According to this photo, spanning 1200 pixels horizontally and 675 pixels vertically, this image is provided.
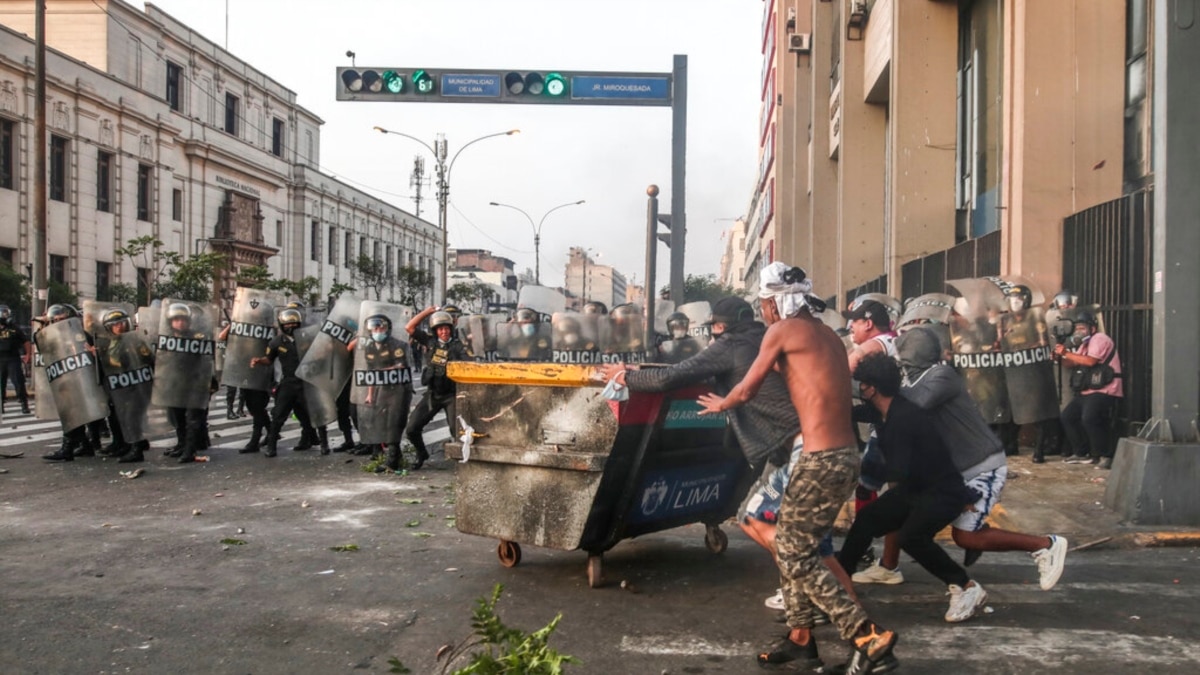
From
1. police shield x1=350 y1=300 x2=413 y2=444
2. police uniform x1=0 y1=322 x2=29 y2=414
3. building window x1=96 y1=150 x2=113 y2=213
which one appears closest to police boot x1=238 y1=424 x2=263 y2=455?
police shield x1=350 y1=300 x2=413 y2=444

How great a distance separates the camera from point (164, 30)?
A: 45469 mm

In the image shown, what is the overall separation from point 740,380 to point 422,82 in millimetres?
14373

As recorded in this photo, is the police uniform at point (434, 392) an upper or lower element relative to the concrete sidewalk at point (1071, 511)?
upper

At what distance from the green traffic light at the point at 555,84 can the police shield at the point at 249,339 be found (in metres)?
6.71

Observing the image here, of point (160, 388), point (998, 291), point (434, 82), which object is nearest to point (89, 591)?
point (160, 388)

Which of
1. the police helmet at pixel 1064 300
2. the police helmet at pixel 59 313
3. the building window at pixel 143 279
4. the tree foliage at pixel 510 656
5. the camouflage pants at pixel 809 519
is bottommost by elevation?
the tree foliage at pixel 510 656

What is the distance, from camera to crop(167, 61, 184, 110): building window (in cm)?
4672

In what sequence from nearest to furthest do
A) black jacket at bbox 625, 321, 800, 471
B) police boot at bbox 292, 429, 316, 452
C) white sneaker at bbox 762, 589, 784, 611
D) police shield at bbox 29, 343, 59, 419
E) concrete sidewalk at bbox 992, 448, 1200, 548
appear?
black jacket at bbox 625, 321, 800, 471 < white sneaker at bbox 762, 589, 784, 611 < concrete sidewalk at bbox 992, 448, 1200, 548 < police shield at bbox 29, 343, 59, 419 < police boot at bbox 292, 429, 316, 452

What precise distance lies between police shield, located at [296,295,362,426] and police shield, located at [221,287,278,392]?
25.6 inches

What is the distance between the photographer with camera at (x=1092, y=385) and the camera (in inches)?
409

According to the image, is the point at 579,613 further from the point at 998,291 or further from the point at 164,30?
the point at 164,30

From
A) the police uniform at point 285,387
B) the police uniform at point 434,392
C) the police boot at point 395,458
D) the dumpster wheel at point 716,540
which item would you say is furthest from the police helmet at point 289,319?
the dumpster wheel at point 716,540

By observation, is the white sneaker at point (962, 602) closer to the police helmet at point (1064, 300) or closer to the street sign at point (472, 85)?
the police helmet at point (1064, 300)

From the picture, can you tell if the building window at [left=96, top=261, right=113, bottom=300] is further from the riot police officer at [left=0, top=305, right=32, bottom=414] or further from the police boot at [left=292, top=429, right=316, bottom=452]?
Result: the police boot at [left=292, top=429, right=316, bottom=452]
